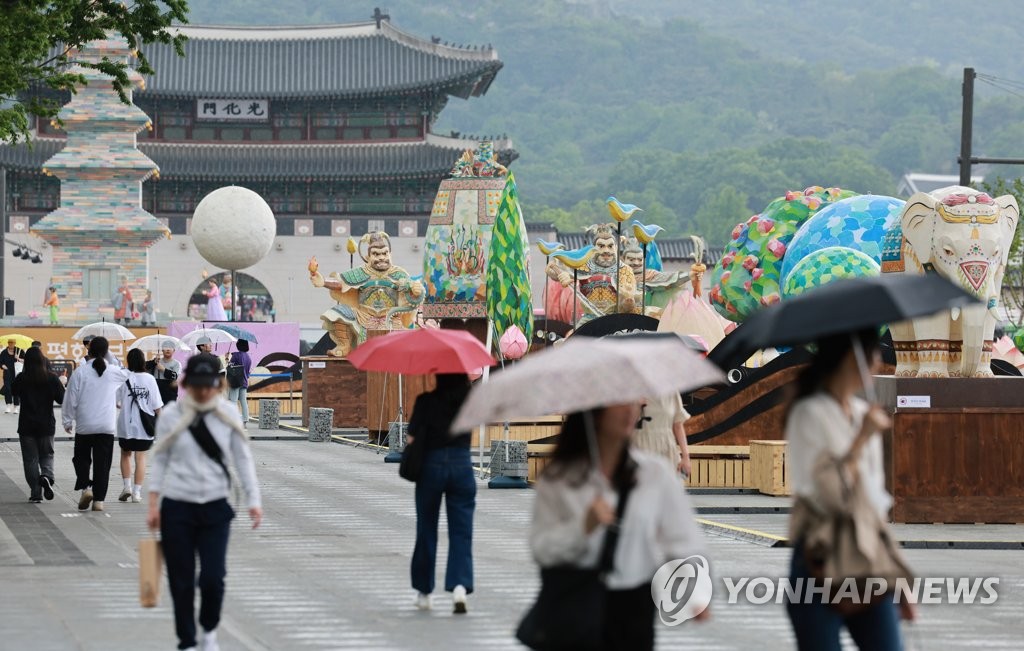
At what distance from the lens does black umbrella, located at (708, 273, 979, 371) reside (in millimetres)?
6309

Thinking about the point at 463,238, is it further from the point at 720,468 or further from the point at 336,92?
the point at 336,92

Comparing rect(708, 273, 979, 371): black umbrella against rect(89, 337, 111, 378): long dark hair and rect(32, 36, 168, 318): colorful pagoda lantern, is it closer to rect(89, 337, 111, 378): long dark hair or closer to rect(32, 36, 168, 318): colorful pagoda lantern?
rect(89, 337, 111, 378): long dark hair

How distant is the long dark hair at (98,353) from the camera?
17.4 metres

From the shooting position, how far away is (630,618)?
640cm

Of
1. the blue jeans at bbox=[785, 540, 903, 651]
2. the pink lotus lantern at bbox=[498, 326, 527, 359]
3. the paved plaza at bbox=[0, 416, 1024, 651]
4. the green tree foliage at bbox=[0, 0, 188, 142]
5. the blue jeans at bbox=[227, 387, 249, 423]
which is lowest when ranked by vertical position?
the paved plaza at bbox=[0, 416, 1024, 651]

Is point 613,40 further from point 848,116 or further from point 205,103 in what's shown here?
point 205,103

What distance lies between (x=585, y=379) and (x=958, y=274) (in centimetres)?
1107

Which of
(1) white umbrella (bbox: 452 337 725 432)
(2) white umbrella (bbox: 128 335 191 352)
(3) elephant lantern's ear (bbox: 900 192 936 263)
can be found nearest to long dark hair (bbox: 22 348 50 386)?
(3) elephant lantern's ear (bbox: 900 192 936 263)

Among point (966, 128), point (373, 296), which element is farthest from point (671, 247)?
point (966, 128)

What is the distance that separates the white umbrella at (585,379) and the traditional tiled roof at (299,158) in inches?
→ 2468

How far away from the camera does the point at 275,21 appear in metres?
185

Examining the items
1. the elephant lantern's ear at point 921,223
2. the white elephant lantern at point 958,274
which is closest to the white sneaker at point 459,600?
the white elephant lantern at point 958,274

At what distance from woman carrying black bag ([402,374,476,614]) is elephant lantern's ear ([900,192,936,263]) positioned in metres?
7.28

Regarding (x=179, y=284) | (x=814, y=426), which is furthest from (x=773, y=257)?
(x=179, y=284)
